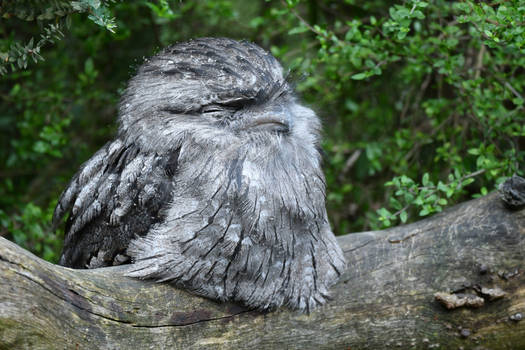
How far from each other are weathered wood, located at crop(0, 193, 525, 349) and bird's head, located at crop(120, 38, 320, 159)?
574 mm

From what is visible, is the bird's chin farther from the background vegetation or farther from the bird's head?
the background vegetation

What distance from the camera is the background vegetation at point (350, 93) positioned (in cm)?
261

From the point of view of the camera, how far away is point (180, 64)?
2.13 metres

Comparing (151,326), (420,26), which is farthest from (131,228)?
(420,26)

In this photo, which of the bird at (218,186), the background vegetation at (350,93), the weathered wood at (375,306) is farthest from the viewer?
the background vegetation at (350,93)

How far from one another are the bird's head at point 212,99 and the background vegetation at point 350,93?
28 cm

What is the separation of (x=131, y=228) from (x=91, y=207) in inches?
9.8

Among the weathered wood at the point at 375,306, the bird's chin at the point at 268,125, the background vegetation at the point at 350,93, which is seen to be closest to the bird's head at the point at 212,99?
the bird's chin at the point at 268,125

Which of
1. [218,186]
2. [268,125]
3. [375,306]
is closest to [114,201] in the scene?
[218,186]

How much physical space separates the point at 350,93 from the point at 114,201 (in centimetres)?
197

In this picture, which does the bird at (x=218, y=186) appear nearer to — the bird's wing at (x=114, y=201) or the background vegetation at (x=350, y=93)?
the bird's wing at (x=114, y=201)

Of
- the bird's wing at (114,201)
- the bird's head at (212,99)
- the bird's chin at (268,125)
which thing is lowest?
the bird's wing at (114,201)

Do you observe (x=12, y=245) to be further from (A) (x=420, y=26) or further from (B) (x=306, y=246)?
(A) (x=420, y=26)

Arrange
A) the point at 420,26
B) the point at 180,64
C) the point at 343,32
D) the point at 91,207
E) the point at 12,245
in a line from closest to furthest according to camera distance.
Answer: the point at 12,245 → the point at 180,64 → the point at 91,207 → the point at 420,26 → the point at 343,32
